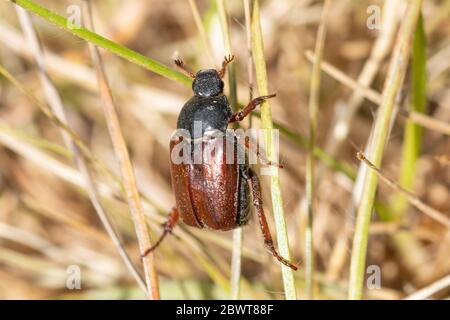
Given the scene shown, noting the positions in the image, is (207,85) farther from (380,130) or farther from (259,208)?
(380,130)

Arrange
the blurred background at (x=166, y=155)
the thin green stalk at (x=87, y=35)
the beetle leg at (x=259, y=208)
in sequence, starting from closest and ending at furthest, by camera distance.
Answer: the thin green stalk at (x=87, y=35) → the beetle leg at (x=259, y=208) → the blurred background at (x=166, y=155)

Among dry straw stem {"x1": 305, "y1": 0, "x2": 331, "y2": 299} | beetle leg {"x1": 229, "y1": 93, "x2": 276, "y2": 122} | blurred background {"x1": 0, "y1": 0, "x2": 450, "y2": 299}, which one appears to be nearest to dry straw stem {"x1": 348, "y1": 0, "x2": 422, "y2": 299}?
dry straw stem {"x1": 305, "y1": 0, "x2": 331, "y2": 299}

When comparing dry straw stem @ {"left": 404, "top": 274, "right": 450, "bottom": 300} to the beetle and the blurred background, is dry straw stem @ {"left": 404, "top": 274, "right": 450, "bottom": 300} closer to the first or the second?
the blurred background

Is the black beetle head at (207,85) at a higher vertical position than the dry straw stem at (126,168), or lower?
higher

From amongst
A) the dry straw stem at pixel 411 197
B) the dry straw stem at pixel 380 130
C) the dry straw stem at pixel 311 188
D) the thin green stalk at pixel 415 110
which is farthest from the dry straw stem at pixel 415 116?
the dry straw stem at pixel 380 130

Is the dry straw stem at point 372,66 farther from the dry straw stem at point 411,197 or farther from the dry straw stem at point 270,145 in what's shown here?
the dry straw stem at point 270,145

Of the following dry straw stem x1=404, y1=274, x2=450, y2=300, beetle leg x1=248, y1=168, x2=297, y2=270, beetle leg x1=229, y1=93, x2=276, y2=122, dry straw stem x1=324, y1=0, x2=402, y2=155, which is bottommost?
dry straw stem x1=404, y1=274, x2=450, y2=300

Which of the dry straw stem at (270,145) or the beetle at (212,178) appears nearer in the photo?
the dry straw stem at (270,145)

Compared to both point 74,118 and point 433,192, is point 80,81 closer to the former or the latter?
point 74,118
